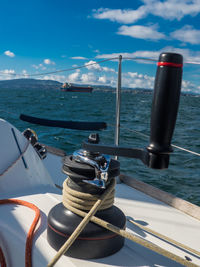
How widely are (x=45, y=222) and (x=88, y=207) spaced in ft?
0.73

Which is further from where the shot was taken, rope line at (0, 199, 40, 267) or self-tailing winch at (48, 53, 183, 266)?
rope line at (0, 199, 40, 267)

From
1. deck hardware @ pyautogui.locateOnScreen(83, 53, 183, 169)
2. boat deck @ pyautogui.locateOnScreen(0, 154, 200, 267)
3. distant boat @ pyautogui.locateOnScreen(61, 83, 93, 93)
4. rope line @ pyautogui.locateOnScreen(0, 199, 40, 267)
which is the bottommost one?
distant boat @ pyautogui.locateOnScreen(61, 83, 93, 93)

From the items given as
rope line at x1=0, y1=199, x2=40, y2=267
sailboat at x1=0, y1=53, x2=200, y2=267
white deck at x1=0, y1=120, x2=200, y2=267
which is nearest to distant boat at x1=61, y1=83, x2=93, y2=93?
white deck at x1=0, y1=120, x2=200, y2=267

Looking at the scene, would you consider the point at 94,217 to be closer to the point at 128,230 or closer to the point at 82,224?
the point at 82,224

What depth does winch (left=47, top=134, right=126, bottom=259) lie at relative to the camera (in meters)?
0.69

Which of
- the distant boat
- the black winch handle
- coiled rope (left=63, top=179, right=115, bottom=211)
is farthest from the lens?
the distant boat

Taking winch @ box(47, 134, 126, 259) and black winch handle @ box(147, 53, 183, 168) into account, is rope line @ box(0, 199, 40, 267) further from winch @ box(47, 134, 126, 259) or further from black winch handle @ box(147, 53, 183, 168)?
→ black winch handle @ box(147, 53, 183, 168)

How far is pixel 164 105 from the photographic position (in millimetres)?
→ 607

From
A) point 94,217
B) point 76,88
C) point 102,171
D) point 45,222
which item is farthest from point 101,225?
point 76,88

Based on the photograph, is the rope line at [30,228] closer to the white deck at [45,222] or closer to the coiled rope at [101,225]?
the white deck at [45,222]

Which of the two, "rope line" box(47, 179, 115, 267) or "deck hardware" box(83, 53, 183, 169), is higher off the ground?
"deck hardware" box(83, 53, 183, 169)

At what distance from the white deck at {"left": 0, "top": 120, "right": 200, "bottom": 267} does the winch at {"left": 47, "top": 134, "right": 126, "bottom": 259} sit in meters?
0.03

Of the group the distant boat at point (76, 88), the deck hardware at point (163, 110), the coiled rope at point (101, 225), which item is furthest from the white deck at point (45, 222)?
the distant boat at point (76, 88)

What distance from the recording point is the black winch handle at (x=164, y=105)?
23.5 inches
